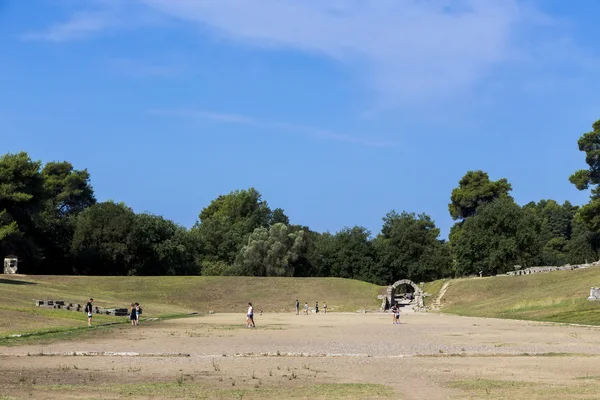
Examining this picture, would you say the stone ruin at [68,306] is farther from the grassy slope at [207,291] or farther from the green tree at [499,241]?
the green tree at [499,241]

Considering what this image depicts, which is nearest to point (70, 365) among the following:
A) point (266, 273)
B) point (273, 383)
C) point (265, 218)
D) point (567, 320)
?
point (273, 383)

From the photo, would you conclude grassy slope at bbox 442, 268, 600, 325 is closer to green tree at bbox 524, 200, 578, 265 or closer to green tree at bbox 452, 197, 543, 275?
green tree at bbox 452, 197, 543, 275

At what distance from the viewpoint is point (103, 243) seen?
102 meters

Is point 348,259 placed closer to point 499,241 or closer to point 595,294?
point 499,241

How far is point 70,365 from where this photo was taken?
75.0 feet

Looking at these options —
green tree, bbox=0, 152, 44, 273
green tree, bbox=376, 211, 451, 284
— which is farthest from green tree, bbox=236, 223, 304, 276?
green tree, bbox=0, 152, 44, 273

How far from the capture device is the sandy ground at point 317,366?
17.6m

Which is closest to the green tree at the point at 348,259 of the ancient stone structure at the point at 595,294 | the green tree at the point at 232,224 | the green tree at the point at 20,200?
the green tree at the point at 232,224

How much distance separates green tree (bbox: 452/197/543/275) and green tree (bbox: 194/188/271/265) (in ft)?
124

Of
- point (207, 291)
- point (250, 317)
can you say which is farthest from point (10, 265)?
point (250, 317)

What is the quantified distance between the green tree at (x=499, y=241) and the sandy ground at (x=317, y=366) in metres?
70.1

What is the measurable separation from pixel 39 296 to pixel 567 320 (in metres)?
40.2

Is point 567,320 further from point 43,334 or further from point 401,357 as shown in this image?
point 43,334

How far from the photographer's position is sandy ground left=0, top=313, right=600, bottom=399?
57.7ft
